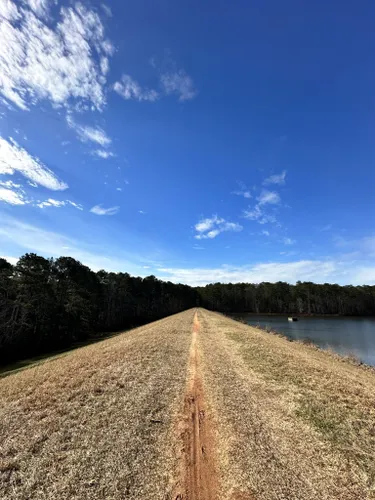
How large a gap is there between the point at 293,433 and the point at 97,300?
66.4 meters

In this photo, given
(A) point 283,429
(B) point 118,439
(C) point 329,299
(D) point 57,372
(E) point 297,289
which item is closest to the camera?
(B) point 118,439

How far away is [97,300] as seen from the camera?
68000 mm

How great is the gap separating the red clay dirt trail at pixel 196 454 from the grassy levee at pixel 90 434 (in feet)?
0.99

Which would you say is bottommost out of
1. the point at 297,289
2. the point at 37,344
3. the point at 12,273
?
the point at 37,344

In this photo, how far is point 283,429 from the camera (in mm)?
7691

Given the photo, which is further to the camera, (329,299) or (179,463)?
(329,299)

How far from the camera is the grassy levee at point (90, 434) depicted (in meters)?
5.51

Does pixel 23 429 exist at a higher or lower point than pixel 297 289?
lower

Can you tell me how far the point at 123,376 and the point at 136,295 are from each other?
90.7m

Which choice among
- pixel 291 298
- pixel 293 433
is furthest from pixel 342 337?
pixel 291 298

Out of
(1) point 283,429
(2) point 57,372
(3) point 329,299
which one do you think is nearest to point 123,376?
(2) point 57,372

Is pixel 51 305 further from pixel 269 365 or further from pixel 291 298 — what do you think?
pixel 291 298

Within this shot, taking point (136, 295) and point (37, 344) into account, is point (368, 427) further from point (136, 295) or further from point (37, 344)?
point (136, 295)

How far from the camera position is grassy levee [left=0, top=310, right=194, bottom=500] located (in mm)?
5508
